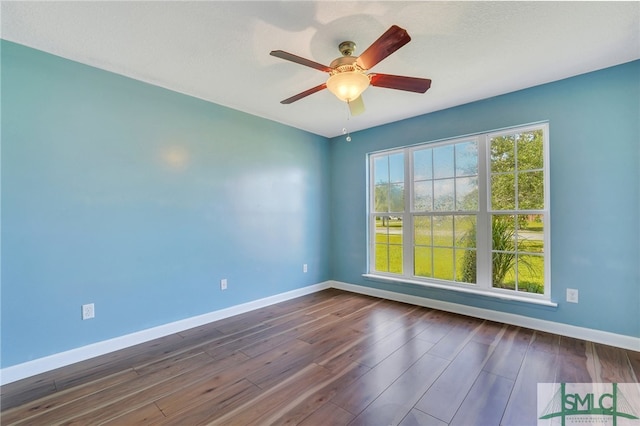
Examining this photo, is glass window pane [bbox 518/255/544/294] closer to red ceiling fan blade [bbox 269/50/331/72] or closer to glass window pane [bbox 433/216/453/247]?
glass window pane [bbox 433/216/453/247]

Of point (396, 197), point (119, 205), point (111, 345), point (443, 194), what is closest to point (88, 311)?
point (111, 345)

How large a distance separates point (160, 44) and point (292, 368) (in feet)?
8.77

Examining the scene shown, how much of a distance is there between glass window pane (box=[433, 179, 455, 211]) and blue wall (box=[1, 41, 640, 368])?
60cm

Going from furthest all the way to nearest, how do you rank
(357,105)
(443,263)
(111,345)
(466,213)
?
(443,263) → (466,213) → (111,345) → (357,105)

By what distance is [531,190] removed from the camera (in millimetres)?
2920

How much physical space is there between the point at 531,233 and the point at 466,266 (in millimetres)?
764

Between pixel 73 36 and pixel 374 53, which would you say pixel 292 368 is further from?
pixel 73 36

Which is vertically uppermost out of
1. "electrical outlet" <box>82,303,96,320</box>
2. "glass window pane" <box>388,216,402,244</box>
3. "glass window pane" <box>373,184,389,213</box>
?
"glass window pane" <box>373,184,389,213</box>

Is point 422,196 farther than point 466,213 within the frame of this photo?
Yes

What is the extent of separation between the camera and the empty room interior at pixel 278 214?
1775mm

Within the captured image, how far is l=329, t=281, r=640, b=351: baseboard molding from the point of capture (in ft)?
7.86

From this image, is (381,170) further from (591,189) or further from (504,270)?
(591,189)

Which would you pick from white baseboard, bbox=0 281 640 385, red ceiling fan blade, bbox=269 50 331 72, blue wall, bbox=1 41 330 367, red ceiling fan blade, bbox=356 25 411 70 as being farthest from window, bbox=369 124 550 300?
red ceiling fan blade, bbox=269 50 331 72

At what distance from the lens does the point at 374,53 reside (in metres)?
1.67
